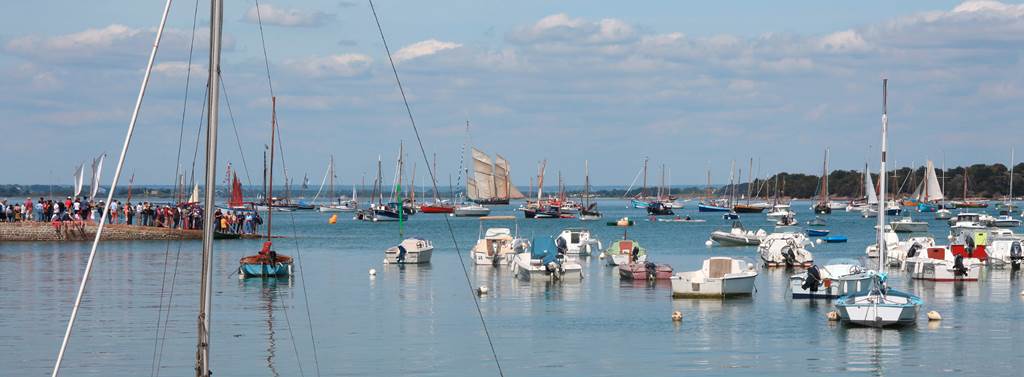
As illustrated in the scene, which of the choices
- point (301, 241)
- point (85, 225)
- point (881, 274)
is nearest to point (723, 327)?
point (881, 274)

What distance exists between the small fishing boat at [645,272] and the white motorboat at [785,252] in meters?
11.6

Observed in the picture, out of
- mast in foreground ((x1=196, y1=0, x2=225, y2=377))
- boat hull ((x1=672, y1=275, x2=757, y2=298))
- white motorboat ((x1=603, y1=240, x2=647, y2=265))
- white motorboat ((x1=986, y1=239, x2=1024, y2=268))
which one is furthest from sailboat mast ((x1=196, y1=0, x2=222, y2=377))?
white motorboat ((x1=986, y1=239, x2=1024, y2=268))

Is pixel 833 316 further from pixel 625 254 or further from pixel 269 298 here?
pixel 625 254

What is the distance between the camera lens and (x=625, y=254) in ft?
257

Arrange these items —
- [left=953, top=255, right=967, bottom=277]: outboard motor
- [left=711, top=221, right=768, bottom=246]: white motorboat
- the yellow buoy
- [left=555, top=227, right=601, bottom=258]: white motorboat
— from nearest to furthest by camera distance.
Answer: the yellow buoy, [left=953, top=255, right=967, bottom=277]: outboard motor, [left=555, top=227, right=601, bottom=258]: white motorboat, [left=711, top=221, right=768, bottom=246]: white motorboat

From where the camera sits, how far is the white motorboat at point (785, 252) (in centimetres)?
7762

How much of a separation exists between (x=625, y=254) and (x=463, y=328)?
32381mm

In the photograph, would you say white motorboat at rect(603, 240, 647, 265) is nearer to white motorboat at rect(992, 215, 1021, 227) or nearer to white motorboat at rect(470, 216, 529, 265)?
white motorboat at rect(470, 216, 529, 265)

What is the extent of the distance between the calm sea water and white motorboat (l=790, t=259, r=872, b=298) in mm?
1055

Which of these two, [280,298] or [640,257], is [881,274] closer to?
[280,298]

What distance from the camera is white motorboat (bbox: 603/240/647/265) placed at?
249 ft

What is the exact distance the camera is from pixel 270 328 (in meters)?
46.0

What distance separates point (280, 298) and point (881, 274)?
24.8 meters

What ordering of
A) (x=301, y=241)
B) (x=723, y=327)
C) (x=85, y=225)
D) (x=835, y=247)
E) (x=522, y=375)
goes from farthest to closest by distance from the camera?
(x=301, y=241) → (x=835, y=247) → (x=85, y=225) → (x=723, y=327) → (x=522, y=375)
